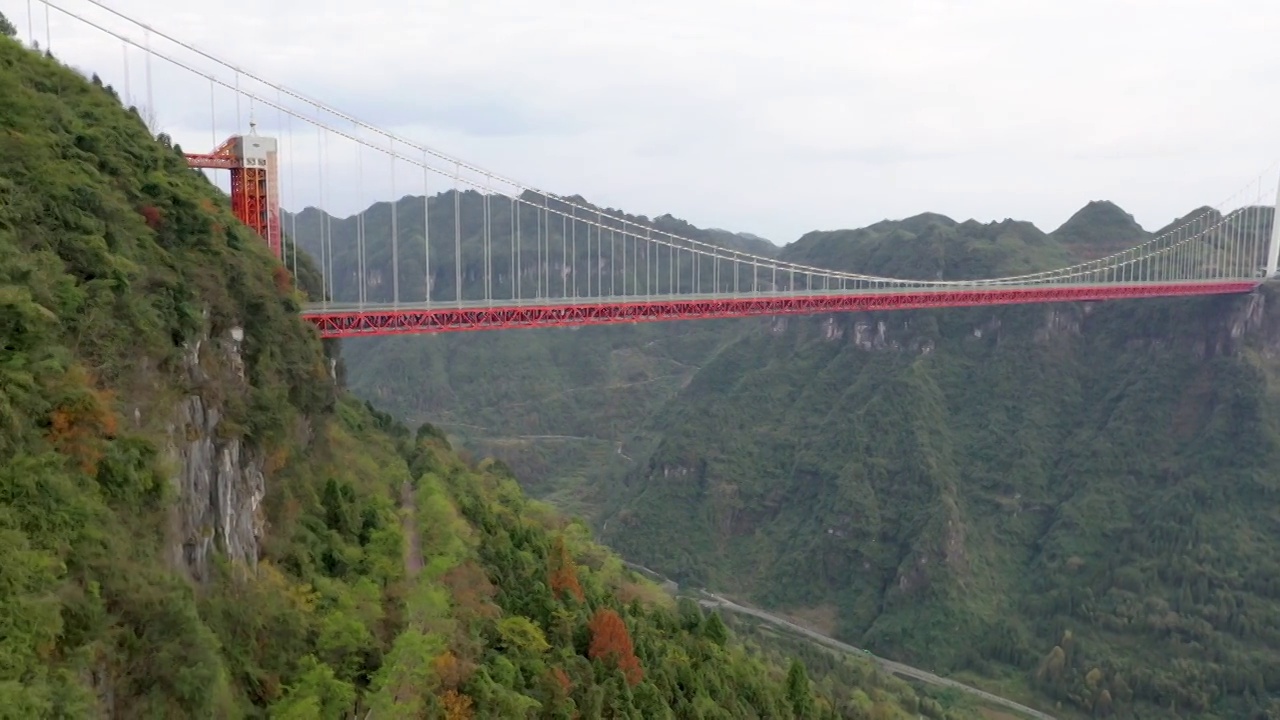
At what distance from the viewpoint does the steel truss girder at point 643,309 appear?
23.6 m

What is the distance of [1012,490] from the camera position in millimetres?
54344

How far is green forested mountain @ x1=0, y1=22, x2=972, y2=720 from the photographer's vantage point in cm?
895

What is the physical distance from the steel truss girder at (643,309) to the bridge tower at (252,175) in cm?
258

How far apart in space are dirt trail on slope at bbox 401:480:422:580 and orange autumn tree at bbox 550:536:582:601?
9.97 ft

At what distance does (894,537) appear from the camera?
5328 centimetres

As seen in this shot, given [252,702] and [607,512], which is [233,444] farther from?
[607,512]

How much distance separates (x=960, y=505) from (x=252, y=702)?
4902 cm

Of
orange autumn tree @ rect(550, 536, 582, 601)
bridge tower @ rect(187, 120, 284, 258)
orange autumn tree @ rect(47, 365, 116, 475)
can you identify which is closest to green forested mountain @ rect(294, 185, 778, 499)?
orange autumn tree @ rect(550, 536, 582, 601)

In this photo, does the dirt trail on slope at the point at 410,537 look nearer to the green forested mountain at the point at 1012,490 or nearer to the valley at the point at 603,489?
the valley at the point at 603,489

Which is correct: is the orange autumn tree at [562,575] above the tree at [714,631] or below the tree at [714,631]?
above

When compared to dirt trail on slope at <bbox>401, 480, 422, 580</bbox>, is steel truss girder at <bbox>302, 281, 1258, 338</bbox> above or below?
above

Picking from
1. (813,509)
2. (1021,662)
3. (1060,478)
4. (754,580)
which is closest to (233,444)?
(1021,662)

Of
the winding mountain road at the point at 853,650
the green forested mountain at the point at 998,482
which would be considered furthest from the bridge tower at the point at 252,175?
the green forested mountain at the point at 998,482

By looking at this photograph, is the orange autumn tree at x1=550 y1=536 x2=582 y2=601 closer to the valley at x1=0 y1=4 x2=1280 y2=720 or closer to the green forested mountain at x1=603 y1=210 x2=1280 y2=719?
the valley at x1=0 y1=4 x2=1280 y2=720
